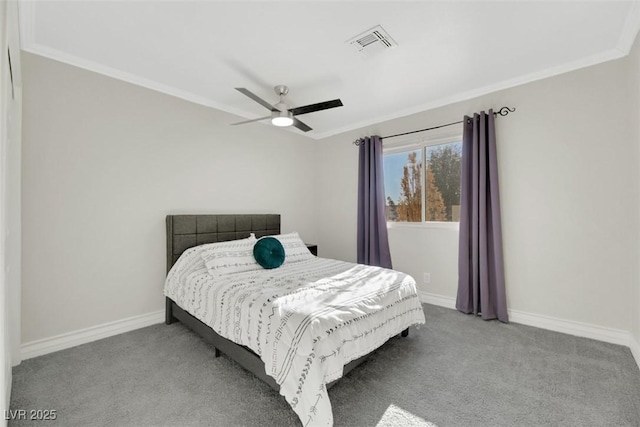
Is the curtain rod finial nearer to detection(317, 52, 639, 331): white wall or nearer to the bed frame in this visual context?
detection(317, 52, 639, 331): white wall

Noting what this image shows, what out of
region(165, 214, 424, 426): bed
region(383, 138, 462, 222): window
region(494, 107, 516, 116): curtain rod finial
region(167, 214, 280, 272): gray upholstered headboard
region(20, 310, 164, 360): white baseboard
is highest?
region(494, 107, 516, 116): curtain rod finial

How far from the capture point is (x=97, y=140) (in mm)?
2637

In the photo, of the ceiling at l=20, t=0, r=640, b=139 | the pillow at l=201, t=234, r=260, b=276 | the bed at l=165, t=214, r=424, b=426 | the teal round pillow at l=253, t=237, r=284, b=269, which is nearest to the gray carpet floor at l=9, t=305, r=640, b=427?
the bed at l=165, t=214, r=424, b=426

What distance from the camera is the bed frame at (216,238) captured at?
1926 millimetres

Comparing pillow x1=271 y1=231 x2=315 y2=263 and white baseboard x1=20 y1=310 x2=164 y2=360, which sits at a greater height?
pillow x1=271 y1=231 x2=315 y2=263

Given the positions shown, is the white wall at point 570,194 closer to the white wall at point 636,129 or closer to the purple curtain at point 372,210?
the white wall at point 636,129

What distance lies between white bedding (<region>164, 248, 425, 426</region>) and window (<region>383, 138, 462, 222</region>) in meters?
1.40

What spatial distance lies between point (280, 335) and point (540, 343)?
2385 millimetres

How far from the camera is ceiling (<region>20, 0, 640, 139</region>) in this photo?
196 centimetres

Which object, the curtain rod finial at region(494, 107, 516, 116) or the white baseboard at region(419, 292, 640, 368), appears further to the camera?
the curtain rod finial at region(494, 107, 516, 116)

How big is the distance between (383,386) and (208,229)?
246 cm

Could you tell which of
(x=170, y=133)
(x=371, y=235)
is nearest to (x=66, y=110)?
(x=170, y=133)

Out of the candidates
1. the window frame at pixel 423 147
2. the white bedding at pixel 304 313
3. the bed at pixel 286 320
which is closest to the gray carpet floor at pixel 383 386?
the bed at pixel 286 320

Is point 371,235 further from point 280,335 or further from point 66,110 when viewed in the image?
point 66,110
